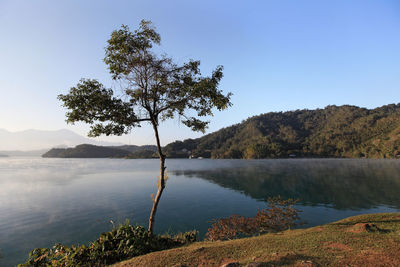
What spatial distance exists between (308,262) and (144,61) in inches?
511

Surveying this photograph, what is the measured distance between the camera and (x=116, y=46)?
Result: 11.5 metres

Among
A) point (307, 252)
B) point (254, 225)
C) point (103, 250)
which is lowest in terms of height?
point (254, 225)

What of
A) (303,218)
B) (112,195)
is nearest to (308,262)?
(303,218)

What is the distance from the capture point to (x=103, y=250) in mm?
9711

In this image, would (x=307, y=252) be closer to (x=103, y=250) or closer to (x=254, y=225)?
(x=254, y=225)

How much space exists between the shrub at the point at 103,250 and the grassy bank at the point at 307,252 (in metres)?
1.67

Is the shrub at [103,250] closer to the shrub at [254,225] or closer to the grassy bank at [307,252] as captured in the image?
the grassy bank at [307,252]

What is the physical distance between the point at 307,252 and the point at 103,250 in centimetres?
944

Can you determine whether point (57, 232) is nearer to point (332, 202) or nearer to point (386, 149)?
point (332, 202)

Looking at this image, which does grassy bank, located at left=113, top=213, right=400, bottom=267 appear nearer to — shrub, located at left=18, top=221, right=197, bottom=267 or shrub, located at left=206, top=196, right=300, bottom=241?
shrub, located at left=18, top=221, right=197, bottom=267

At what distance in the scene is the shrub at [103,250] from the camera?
9.18 m

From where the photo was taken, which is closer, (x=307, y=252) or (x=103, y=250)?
(x=307, y=252)

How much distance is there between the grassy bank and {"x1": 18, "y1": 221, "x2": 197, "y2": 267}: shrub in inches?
65.6

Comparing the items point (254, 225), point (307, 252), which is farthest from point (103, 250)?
point (254, 225)
